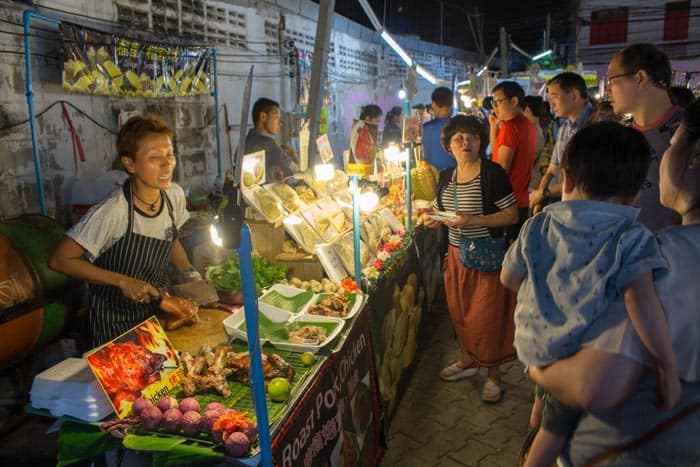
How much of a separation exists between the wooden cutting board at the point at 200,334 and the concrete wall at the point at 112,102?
3019 mm

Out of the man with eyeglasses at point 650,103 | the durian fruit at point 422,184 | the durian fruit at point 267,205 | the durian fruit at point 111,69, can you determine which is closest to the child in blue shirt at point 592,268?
the man with eyeglasses at point 650,103

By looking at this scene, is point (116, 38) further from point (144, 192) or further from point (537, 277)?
point (537, 277)

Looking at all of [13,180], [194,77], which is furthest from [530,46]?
[13,180]

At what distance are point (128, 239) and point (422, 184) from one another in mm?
3937

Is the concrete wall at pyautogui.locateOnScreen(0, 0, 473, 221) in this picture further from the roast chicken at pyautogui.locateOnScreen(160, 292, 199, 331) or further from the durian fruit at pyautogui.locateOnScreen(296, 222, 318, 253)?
the roast chicken at pyautogui.locateOnScreen(160, 292, 199, 331)

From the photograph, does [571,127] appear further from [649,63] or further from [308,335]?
[308,335]

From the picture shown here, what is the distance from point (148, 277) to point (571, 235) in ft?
7.40

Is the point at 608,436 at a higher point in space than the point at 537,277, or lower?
lower

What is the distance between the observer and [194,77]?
788 centimetres

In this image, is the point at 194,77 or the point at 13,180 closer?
the point at 13,180

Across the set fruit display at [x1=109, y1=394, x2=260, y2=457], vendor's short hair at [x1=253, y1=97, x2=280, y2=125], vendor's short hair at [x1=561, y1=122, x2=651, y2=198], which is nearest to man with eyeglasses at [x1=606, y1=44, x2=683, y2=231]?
vendor's short hair at [x1=561, y1=122, x2=651, y2=198]

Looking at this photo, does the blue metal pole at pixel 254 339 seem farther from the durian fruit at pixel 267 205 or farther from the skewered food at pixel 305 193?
the skewered food at pixel 305 193

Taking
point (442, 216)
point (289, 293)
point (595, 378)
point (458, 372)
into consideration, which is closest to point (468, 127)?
point (442, 216)

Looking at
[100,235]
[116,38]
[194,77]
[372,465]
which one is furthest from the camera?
[194,77]
